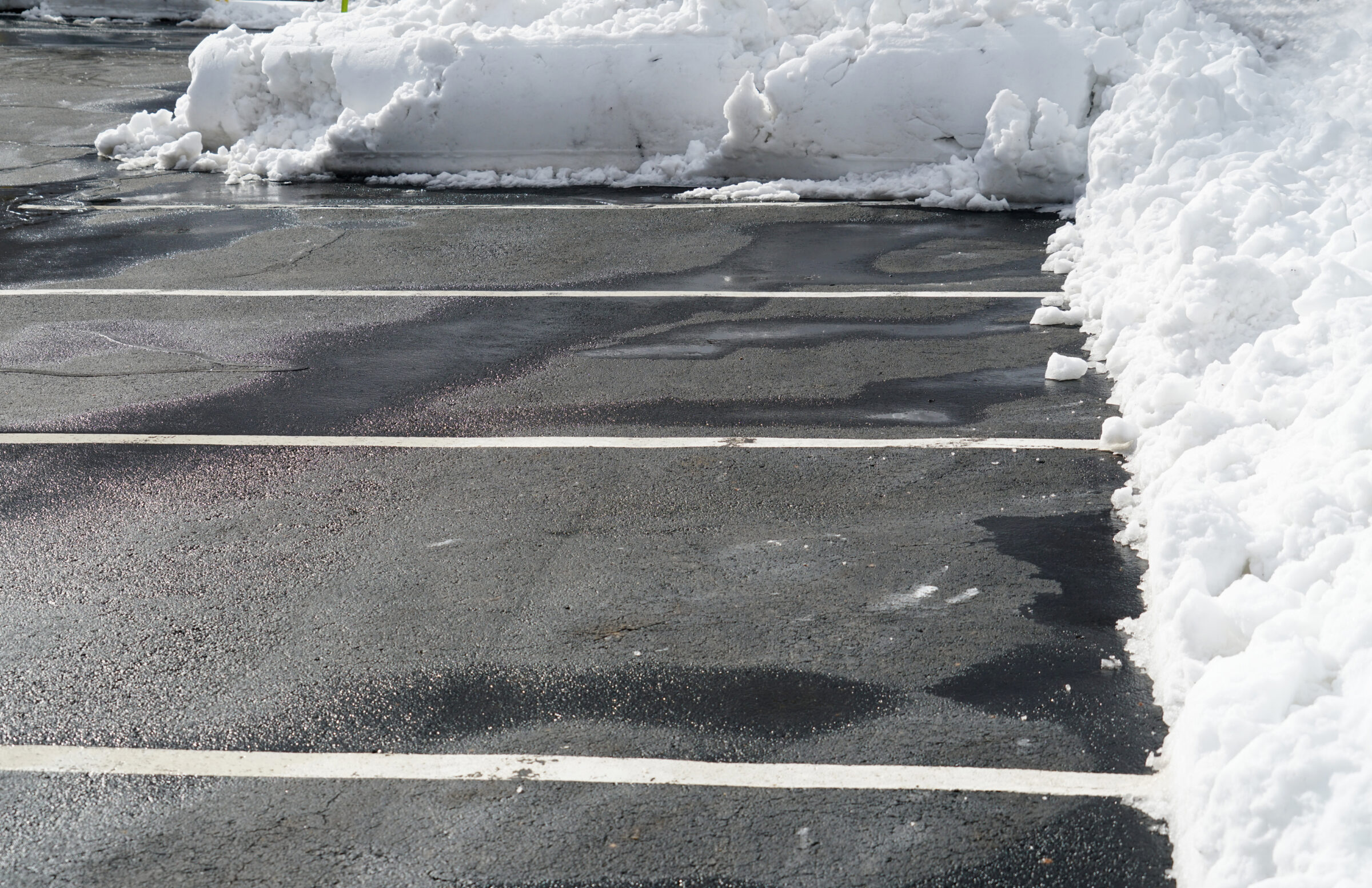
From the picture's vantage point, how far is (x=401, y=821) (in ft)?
11.1

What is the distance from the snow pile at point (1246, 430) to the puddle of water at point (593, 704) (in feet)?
3.40

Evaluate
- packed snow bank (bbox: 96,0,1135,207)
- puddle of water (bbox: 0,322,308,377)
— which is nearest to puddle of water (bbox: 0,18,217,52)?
packed snow bank (bbox: 96,0,1135,207)

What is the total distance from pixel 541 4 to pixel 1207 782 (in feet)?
39.7

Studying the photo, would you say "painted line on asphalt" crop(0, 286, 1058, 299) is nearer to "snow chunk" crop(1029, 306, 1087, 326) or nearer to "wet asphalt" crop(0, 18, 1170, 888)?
"wet asphalt" crop(0, 18, 1170, 888)

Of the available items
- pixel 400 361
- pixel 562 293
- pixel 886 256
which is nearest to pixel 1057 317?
pixel 886 256

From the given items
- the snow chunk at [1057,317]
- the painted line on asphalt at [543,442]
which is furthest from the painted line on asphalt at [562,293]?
the painted line on asphalt at [543,442]

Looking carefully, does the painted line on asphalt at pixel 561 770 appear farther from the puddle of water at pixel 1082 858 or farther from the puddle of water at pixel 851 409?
the puddle of water at pixel 851 409

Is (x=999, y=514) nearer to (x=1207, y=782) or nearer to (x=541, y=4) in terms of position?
(x=1207, y=782)

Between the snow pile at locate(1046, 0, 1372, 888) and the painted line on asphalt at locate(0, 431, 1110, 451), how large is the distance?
552mm

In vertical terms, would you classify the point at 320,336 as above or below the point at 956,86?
below

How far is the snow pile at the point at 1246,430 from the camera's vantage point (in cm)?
298

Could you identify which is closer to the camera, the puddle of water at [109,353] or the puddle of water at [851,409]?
the puddle of water at [851,409]

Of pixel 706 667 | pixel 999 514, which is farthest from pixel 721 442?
pixel 706 667

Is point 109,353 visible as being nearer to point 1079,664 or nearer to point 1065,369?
point 1065,369
